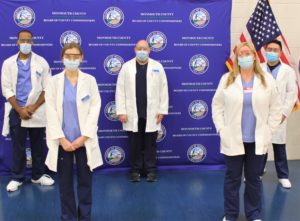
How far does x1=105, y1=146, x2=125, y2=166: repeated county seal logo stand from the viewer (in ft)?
16.6

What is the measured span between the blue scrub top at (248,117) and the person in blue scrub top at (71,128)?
1.25 m

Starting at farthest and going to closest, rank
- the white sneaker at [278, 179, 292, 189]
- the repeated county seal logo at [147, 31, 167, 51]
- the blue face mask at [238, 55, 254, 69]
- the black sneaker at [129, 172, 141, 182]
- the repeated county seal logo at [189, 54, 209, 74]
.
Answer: the repeated county seal logo at [189, 54, 209, 74]
the repeated county seal logo at [147, 31, 167, 51]
the black sneaker at [129, 172, 141, 182]
the white sneaker at [278, 179, 292, 189]
the blue face mask at [238, 55, 254, 69]

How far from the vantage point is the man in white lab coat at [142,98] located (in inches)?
183

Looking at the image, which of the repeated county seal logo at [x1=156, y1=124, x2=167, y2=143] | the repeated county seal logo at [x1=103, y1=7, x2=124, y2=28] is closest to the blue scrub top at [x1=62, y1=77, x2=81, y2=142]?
the repeated county seal logo at [x1=103, y1=7, x2=124, y2=28]

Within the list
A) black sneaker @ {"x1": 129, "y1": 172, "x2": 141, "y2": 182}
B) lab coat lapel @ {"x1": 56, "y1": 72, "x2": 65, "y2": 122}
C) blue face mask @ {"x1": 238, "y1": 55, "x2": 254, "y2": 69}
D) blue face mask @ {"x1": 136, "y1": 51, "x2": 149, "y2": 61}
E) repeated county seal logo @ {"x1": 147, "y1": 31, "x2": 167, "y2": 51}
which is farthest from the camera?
repeated county seal logo @ {"x1": 147, "y1": 31, "x2": 167, "y2": 51}

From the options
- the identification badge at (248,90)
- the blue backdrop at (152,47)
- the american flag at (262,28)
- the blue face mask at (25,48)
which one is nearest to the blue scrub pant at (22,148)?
the blue backdrop at (152,47)

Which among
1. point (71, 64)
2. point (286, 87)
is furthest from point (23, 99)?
point (286, 87)

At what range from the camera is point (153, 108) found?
467 cm

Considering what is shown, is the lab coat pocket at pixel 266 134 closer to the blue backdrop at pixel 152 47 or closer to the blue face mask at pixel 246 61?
the blue face mask at pixel 246 61

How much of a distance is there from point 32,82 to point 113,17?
132 centimetres

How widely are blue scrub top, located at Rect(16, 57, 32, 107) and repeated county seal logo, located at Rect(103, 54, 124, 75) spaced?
101 cm

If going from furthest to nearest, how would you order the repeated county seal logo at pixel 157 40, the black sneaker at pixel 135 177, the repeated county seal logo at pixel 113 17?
the repeated county seal logo at pixel 157 40, the repeated county seal logo at pixel 113 17, the black sneaker at pixel 135 177

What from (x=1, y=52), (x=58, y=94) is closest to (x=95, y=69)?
(x=1, y=52)

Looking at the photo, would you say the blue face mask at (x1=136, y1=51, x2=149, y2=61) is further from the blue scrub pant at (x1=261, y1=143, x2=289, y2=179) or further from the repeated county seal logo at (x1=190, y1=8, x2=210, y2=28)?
the blue scrub pant at (x1=261, y1=143, x2=289, y2=179)
